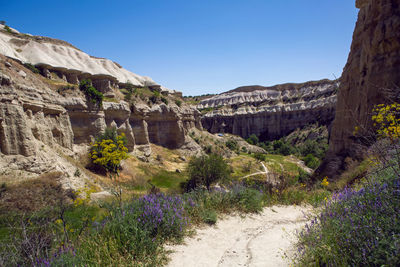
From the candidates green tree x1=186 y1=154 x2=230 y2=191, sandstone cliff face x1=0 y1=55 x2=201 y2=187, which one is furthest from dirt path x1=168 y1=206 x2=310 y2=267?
sandstone cliff face x1=0 y1=55 x2=201 y2=187

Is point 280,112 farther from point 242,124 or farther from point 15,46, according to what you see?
point 15,46

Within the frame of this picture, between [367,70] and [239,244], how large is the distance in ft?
62.4

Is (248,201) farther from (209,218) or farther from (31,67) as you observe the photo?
(31,67)

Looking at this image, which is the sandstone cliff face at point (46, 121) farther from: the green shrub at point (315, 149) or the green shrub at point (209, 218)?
the green shrub at point (315, 149)

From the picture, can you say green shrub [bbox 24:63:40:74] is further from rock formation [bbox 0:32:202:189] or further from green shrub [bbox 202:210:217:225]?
green shrub [bbox 202:210:217:225]

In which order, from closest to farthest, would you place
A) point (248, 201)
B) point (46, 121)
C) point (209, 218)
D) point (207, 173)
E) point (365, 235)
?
point (365, 235) → point (209, 218) → point (248, 201) → point (46, 121) → point (207, 173)

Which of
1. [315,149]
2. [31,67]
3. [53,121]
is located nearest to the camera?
[53,121]

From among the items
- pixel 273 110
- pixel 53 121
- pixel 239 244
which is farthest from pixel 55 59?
pixel 273 110

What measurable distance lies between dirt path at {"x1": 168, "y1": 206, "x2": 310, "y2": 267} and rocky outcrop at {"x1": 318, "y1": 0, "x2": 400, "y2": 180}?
33.1 ft

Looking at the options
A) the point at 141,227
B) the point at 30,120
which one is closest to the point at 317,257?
the point at 141,227

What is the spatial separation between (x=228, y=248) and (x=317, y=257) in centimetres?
195

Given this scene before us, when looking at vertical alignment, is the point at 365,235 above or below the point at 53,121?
below

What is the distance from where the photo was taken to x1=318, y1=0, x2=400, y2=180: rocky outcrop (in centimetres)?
1449

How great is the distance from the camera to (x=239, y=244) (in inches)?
180
